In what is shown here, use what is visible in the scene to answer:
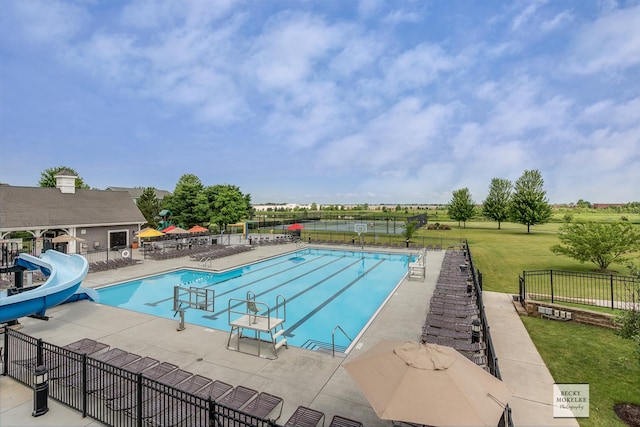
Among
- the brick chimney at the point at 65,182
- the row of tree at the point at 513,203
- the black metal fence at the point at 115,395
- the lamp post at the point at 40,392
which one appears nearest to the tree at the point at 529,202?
the row of tree at the point at 513,203

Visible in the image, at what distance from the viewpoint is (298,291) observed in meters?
15.2

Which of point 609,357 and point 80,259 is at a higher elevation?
point 80,259

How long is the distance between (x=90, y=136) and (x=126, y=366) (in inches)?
1714

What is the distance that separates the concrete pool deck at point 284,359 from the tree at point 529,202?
38.9 meters

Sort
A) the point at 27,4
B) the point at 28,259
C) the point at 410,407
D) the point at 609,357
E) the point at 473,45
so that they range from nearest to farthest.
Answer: the point at 410,407
the point at 609,357
the point at 28,259
the point at 27,4
the point at 473,45

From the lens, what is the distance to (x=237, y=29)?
79.8ft

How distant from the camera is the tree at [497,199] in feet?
167

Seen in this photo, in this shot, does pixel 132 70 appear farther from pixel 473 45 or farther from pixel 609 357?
pixel 609 357

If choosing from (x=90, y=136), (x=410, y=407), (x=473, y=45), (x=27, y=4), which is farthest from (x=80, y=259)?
(x=90, y=136)

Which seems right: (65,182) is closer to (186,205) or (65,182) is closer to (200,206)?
(200,206)

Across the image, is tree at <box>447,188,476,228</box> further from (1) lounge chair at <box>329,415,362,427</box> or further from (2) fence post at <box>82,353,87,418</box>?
(2) fence post at <box>82,353,87,418</box>

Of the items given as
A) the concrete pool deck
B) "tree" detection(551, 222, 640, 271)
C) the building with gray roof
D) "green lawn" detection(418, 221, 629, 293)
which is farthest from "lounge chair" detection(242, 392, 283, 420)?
the building with gray roof

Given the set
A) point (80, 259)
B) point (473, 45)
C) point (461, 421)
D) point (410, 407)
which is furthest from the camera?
point (473, 45)

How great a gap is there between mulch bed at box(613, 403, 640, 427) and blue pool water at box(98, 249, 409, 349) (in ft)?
20.1
